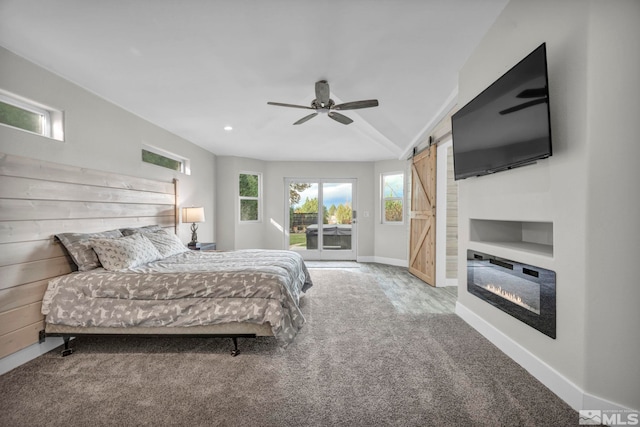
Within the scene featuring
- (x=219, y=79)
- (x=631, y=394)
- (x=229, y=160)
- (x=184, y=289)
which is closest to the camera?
(x=631, y=394)

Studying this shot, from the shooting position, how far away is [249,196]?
6.71 metres

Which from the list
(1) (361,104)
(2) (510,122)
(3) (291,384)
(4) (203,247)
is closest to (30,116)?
(4) (203,247)

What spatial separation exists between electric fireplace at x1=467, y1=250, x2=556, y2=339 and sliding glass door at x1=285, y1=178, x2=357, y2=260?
13.9ft

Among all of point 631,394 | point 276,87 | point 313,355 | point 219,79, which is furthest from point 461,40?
point 313,355

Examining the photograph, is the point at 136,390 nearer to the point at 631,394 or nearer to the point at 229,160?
the point at 631,394

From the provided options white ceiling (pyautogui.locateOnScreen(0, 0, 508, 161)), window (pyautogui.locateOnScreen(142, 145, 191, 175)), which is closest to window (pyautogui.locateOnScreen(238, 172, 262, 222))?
window (pyautogui.locateOnScreen(142, 145, 191, 175))

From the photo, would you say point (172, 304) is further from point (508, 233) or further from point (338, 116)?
point (508, 233)

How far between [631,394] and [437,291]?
2.67m

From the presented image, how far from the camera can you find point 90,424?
1.56 m

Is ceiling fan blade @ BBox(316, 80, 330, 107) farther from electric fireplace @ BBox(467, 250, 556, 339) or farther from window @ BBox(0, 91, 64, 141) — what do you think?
window @ BBox(0, 91, 64, 141)

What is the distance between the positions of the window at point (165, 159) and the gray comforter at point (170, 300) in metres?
2.22

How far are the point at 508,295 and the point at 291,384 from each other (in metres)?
1.77

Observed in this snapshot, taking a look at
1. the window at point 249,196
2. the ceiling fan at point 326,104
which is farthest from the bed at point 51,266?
the window at point 249,196

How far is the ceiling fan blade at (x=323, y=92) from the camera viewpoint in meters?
2.98
